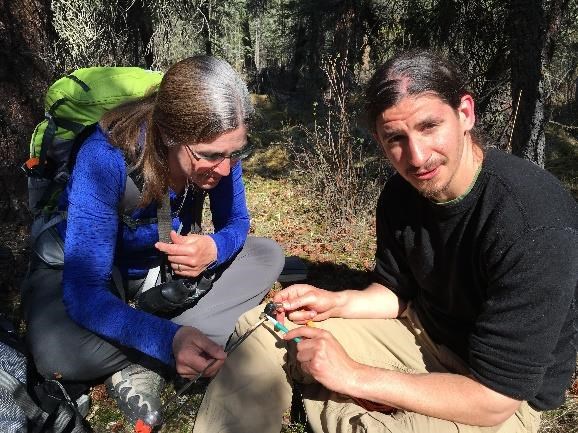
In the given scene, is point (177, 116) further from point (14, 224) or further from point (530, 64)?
point (530, 64)

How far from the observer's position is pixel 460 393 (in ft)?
5.29

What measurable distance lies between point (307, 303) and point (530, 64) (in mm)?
3522

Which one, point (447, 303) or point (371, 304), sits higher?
point (447, 303)

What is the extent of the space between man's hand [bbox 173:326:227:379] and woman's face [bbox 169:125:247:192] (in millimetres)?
733

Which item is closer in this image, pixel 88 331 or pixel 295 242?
pixel 88 331

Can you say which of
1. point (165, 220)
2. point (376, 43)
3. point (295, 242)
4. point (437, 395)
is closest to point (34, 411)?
point (165, 220)

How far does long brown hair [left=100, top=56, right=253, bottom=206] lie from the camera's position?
6.46 feet

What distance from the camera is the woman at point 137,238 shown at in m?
2.01

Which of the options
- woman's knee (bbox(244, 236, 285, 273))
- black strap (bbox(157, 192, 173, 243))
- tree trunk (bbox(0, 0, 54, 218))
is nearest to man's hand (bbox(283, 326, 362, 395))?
black strap (bbox(157, 192, 173, 243))

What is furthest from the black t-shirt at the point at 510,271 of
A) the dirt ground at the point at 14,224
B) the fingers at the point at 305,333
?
the dirt ground at the point at 14,224

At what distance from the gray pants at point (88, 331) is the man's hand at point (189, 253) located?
12.8 inches

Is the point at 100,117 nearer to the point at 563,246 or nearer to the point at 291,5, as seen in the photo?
the point at 563,246

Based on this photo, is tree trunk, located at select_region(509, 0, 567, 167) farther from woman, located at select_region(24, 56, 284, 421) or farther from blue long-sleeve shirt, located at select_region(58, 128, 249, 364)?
blue long-sleeve shirt, located at select_region(58, 128, 249, 364)

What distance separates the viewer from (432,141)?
160cm
